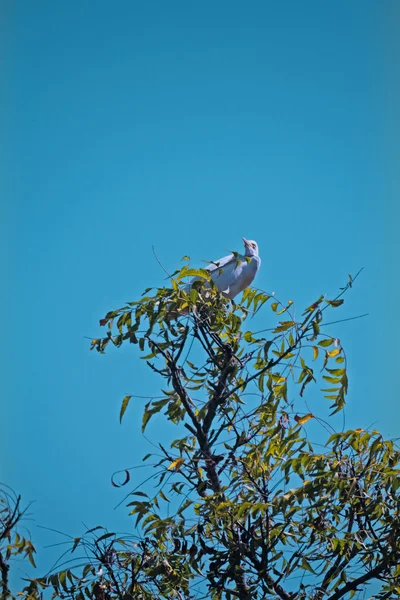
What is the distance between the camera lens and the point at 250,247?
21.4ft

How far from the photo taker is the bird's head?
6.48m

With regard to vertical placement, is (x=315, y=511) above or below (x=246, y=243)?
below

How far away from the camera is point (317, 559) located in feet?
9.70

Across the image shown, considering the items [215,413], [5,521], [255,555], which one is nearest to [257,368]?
[215,413]

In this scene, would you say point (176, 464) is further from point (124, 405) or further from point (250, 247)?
point (250, 247)

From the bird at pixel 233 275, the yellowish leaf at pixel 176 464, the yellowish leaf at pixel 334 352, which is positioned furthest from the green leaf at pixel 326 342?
the bird at pixel 233 275

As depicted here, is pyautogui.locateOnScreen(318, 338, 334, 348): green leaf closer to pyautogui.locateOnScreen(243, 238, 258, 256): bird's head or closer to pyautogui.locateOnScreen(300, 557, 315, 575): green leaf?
pyautogui.locateOnScreen(300, 557, 315, 575): green leaf

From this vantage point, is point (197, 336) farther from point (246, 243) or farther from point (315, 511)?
point (246, 243)

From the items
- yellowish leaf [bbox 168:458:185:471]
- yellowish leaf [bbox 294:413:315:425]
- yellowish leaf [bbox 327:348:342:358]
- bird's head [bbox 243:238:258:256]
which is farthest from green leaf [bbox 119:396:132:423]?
bird's head [bbox 243:238:258:256]

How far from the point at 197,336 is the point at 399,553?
3.95ft

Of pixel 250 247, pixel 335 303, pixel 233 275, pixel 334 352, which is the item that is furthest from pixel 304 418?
pixel 250 247

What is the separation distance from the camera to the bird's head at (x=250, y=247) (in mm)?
6484

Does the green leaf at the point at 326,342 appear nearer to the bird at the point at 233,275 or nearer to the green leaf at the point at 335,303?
the green leaf at the point at 335,303

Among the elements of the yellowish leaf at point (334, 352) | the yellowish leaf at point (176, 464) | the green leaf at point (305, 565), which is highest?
the yellowish leaf at point (334, 352)
